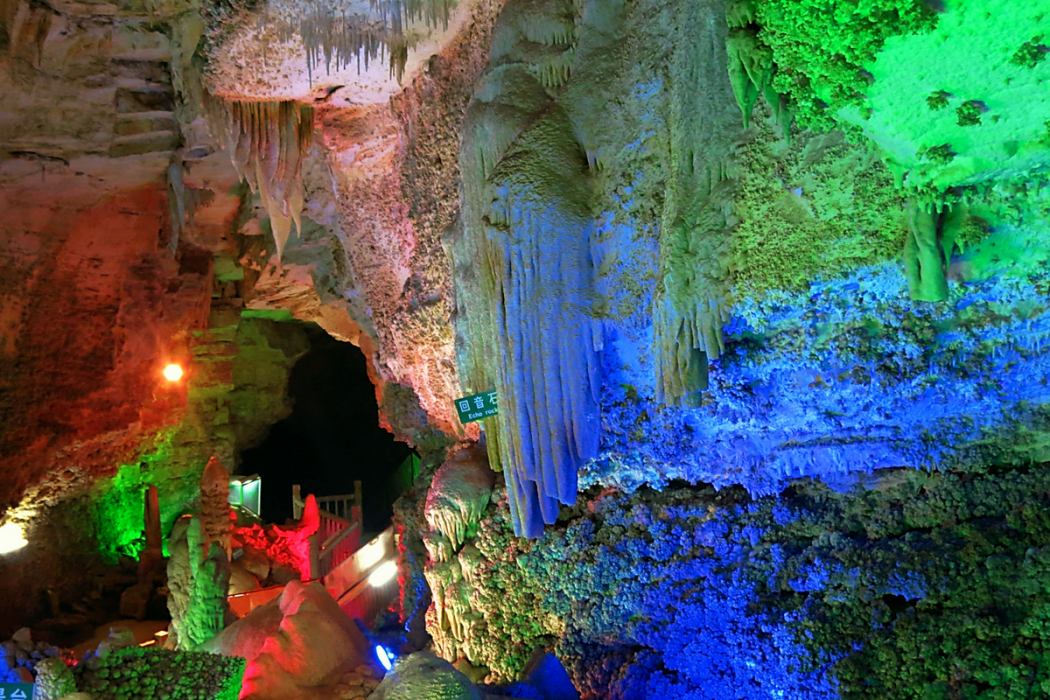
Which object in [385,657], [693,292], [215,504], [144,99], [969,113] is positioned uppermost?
[144,99]

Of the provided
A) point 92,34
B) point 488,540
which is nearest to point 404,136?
point 92,34

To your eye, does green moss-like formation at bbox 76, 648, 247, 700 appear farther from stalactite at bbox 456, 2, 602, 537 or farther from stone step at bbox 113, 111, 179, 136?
stone step at bbox 113, 111, 179, 136

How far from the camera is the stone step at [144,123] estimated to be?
9.83 meters

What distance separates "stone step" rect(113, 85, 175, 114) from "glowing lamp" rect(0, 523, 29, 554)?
6762mm

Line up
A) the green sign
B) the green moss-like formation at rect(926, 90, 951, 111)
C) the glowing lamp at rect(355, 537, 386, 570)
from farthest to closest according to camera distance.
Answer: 1. the glowing lamp at rect(355, 537, 386, 570)
2. the green sign
3. the green moss-like formation at rect(926, 90, 951, 111)

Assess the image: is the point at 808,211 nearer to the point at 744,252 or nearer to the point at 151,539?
the point at 744,252

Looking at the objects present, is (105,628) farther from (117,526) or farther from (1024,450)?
(1024,450)

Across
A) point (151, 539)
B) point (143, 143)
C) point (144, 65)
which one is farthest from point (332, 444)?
point (144, 65)

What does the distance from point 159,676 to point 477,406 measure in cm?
335

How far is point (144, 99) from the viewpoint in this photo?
31.4 feet

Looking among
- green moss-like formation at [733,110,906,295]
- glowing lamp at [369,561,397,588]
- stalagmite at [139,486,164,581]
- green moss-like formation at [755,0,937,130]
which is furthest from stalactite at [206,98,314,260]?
stalagmite at [139,486,164,581]

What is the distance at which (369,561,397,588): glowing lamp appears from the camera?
1221cm

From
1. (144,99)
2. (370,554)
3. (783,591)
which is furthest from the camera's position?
(370,554)

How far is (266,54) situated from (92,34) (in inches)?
105
